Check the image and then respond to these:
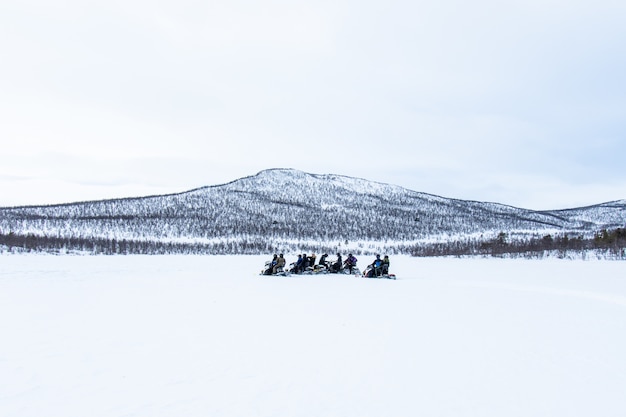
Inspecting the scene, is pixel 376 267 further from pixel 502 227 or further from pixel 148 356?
pixel 502 227

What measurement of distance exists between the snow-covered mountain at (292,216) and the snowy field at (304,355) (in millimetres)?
54636

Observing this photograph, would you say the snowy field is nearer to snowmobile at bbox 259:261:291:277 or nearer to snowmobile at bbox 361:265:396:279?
snowmobile at bbox 361:265:396:279

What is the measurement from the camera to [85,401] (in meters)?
4.85

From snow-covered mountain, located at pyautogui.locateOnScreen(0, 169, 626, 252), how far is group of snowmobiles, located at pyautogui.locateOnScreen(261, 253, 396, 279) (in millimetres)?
43033

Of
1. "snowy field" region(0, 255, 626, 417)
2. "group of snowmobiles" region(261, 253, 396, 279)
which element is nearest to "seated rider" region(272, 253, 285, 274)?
"group of snowmobiles" region(261, 253, 396, 279)

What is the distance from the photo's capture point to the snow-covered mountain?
80.2m

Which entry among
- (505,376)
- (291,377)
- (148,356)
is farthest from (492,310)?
(148,356)

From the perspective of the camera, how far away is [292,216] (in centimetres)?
11112

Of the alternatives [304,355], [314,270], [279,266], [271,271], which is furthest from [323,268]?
[304,355]

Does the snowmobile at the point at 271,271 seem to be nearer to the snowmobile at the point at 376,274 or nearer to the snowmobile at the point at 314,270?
the snowmobile at the point at 314,270

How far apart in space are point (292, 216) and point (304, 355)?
104472 millimetres

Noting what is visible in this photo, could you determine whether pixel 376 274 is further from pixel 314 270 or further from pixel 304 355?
pixel 304 355

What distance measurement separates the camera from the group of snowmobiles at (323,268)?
2019 centimetres

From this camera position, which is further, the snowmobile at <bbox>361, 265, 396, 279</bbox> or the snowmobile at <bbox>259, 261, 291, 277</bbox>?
the snowmobile at <bbox>259, 261, 291, 277</bbox>
